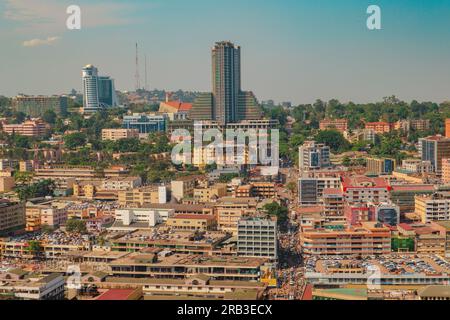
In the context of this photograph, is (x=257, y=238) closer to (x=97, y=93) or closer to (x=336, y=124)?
(x=336, y=124)

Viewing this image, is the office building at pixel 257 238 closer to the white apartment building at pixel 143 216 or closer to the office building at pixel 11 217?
the white apartment building at pixel 143 216

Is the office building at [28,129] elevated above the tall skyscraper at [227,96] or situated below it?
below

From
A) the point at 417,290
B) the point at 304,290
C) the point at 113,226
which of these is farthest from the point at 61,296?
the point at 113,226

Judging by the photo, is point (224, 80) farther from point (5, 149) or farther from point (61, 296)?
point (61, 296)

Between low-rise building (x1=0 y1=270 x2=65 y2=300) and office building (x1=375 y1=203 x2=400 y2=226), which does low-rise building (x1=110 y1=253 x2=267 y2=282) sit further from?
office building (x1=375 y1=203 x2=400 y2=226)

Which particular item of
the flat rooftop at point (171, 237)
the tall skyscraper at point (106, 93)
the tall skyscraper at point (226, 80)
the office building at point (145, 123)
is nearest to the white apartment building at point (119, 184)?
the flat rooftop at point (171, 237)

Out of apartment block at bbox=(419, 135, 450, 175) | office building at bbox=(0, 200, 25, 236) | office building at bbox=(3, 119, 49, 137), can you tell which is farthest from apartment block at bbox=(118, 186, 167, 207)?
office building at bbox=(3, 119, 49, 137)
